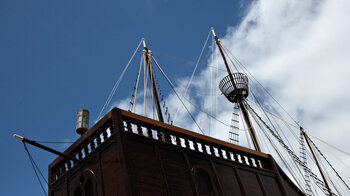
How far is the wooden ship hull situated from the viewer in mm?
7863

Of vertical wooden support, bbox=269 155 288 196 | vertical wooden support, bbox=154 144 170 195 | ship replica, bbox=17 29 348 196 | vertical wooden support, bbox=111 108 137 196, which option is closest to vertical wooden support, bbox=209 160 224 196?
ship replica, bbox=17 29 348 196

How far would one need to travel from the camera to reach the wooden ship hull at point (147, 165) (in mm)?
7863

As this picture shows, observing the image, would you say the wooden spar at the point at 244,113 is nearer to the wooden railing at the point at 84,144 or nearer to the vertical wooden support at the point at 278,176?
the vertical wooden support at the point at 278,176

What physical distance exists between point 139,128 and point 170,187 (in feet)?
5.46

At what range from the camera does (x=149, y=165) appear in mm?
8227

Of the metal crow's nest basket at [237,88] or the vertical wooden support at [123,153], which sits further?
the metal crow's nest basket at [237,88]

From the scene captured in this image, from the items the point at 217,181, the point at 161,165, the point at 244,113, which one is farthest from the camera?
the point at 244,113

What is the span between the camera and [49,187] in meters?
9.99

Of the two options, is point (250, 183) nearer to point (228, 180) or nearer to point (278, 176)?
point (228, 180)

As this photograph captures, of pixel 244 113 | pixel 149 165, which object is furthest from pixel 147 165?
pixel 244 113

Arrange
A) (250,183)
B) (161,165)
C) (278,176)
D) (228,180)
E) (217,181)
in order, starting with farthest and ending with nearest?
1. (278,176)
2. (250,183)
3. (228,180)
4. (217,181)
5. (161,165)

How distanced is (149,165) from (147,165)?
65 millimetres

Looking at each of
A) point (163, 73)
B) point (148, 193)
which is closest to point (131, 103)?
point (163, 73)

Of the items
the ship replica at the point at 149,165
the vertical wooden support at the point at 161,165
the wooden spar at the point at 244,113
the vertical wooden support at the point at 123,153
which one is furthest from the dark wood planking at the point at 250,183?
the wooden spar at the point at 244,113
